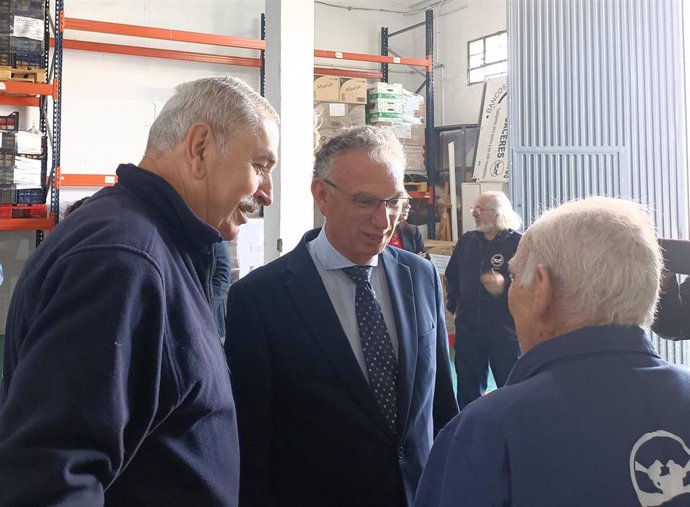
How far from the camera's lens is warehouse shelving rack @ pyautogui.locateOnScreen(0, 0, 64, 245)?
5906 mm

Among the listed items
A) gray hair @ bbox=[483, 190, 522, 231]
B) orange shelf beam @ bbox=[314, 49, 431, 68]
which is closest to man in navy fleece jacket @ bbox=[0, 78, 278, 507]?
gray hair @ bbox=[483, 190, 522, 231]

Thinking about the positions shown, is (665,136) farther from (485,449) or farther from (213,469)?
(213,469)

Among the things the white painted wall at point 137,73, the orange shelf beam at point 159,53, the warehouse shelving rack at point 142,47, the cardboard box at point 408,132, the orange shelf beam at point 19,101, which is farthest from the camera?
the cardboard box at point 408,132

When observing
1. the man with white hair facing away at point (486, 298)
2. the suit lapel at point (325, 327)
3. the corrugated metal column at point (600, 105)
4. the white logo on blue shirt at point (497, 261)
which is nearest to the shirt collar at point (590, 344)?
the suit lapel at point (325, 327)

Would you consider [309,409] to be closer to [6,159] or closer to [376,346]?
[376,346]

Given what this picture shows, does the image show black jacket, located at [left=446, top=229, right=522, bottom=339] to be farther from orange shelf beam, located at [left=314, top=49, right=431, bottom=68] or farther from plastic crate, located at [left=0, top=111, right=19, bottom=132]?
plastic crate, located at [left=0, top=111, right=19, bottom=132]

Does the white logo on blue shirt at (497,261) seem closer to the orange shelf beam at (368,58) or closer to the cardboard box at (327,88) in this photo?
the cardboard box at (327,88)

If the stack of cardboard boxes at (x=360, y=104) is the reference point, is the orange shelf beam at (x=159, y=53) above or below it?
above

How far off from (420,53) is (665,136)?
21.3ft

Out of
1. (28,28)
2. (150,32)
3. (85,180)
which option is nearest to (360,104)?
(150,32)

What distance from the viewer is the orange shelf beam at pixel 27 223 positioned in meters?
5.93

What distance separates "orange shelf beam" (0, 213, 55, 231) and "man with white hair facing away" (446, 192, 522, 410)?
3992 millimetres

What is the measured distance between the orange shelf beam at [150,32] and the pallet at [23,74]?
2.54ft

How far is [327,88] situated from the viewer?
25.9 ft
